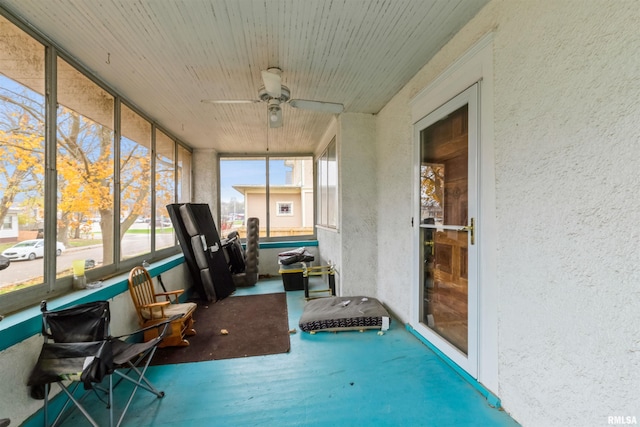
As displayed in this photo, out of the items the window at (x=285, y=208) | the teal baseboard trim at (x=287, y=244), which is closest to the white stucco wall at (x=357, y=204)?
the teal baseboard trim at (x=287, y=244)

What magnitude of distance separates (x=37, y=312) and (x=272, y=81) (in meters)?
2.46

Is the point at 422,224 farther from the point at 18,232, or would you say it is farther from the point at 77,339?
the point at 18,232

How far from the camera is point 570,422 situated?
1390 millimetres

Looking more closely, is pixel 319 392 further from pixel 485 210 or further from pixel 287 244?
pixel 287 244

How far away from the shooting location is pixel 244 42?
2.22m

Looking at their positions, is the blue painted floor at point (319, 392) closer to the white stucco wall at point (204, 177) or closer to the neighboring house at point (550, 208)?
the neighboring house at point (550, 208)

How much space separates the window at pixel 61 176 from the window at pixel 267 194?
2566 mm

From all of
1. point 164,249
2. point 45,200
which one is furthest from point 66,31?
point 164,249

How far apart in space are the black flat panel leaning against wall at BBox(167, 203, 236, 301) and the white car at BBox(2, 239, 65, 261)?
204cm

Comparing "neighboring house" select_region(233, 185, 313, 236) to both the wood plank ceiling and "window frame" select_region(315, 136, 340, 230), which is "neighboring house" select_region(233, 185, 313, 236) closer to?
"window frame" select_region(315, 136, 340, 230)

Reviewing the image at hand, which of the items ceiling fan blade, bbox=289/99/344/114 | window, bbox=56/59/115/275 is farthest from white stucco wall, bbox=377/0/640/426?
window, bbox=56/59/115/275

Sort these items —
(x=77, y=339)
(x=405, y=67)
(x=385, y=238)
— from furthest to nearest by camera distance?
(x=385, y=238) → (x=405, y=67) → (x=77, y=339)

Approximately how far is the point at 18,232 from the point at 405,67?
341 cm

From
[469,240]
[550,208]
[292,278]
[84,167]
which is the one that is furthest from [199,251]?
[550,208]
